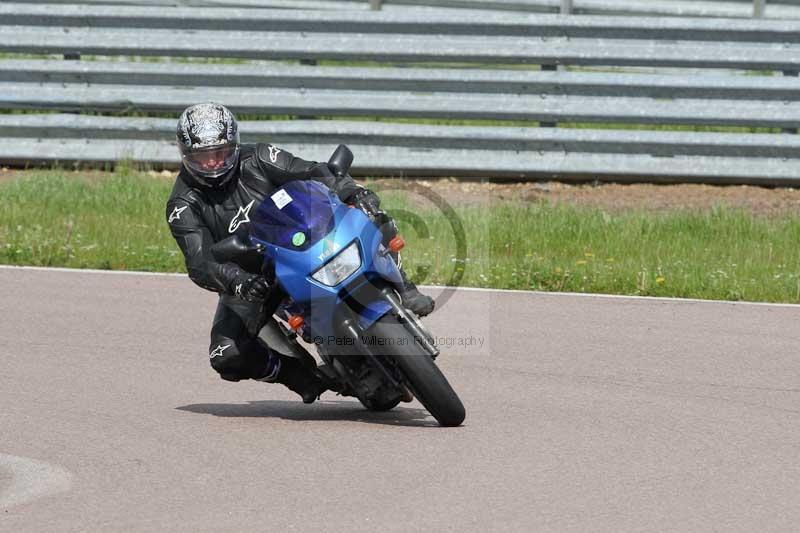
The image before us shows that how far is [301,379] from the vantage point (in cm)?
734

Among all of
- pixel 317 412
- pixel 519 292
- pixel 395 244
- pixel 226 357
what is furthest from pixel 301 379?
pixel 519 292

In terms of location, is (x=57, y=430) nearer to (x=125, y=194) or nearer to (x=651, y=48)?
(x=125, y=194)

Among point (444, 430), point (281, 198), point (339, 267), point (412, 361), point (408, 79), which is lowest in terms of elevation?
point (444, 430)

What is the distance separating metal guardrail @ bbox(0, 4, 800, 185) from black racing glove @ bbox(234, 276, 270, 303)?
719 cm

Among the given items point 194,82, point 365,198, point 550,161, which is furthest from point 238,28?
point 365,198

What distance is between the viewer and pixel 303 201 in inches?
257

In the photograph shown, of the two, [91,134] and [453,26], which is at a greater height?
[453,26]

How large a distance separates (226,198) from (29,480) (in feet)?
6.70

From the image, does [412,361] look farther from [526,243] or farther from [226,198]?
[526,243]

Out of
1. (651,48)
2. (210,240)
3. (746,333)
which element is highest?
(651,48)

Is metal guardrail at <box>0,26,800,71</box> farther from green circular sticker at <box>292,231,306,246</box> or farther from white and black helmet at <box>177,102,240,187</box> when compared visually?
green circular sticker at <box>292,231,306,246</box>

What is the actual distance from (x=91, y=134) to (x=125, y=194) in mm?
1228

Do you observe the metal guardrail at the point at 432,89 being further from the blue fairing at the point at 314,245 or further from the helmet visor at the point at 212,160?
the blue fairing at the point at 314,245

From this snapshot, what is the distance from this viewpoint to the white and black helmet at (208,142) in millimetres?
7098
